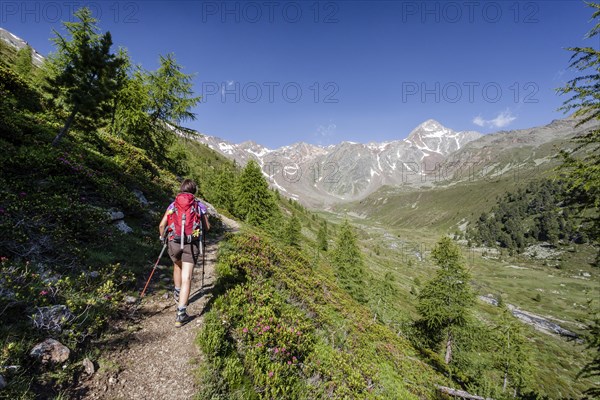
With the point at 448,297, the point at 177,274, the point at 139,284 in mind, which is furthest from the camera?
the point at 448,297

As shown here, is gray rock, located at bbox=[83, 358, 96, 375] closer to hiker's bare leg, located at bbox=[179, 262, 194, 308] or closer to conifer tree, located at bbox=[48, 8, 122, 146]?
hiker's bare leg, located at bbox=[179, 262, 194, 308]

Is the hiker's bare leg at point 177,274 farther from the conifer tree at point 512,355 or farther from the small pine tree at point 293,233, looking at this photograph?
the small pine tree at point 293,233

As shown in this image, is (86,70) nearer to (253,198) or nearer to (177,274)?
(177,274)

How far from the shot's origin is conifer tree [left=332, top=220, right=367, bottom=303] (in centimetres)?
3256

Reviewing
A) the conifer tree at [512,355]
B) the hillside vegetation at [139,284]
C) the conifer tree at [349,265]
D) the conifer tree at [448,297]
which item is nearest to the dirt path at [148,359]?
the hillside vegetation at [139,284]

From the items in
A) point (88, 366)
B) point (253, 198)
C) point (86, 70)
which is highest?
point (86, 70)

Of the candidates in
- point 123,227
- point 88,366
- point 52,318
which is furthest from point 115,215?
point 88,366

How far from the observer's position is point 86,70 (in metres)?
16.9

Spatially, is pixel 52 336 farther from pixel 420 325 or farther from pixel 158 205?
pixel 420 325

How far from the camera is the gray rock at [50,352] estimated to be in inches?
160

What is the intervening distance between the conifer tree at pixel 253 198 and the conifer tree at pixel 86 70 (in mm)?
17335

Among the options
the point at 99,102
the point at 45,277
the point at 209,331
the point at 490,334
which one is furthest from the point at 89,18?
the point at 490,334

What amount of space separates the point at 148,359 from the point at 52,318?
1856mm

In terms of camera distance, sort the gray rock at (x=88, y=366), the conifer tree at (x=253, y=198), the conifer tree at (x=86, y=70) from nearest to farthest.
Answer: the gray rock at (x=88, y=366) → the conifer tree at (x=86, y=70) → the conifer tree at (x=253, y=198)
